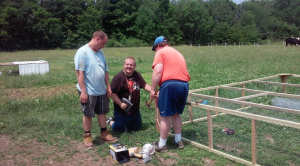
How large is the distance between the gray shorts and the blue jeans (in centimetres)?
51

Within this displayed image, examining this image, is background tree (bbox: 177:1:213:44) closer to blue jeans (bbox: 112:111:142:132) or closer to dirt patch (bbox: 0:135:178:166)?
blue jeans (bbox: 112:111:142:132)

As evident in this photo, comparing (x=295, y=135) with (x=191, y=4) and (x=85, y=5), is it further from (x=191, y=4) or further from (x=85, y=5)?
(x=191, y=4)

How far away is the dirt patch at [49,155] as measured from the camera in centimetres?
376

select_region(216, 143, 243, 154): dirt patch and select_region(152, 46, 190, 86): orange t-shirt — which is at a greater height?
select_region(152, 46, 190, 86): orange t-shirt

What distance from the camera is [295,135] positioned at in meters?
4.46

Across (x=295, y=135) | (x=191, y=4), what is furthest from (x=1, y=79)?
(x=191, y=4)

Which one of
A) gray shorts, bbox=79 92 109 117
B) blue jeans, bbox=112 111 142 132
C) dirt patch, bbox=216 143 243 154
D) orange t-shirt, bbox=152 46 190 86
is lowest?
dirt patch, bbox=216 143 243 154

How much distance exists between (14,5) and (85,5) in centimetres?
1731

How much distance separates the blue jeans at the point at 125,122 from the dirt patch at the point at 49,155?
0.73m

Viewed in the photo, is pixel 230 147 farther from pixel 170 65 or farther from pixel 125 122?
pixel 125 122

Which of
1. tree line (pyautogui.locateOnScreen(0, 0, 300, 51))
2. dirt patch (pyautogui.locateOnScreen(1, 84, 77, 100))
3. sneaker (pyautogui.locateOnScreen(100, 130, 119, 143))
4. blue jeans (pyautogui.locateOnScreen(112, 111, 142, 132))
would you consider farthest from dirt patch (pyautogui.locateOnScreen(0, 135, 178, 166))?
tree line (pyautogui.locateOnScreen(0, 0, 300, 51))

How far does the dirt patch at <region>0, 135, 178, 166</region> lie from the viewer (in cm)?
376

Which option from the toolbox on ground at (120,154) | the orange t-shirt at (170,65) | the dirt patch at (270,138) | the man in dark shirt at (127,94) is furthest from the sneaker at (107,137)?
the dirt patch at (270,138)

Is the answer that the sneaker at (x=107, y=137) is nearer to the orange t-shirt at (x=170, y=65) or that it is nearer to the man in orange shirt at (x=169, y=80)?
the man in orange shirt at (x=169, y=80)
